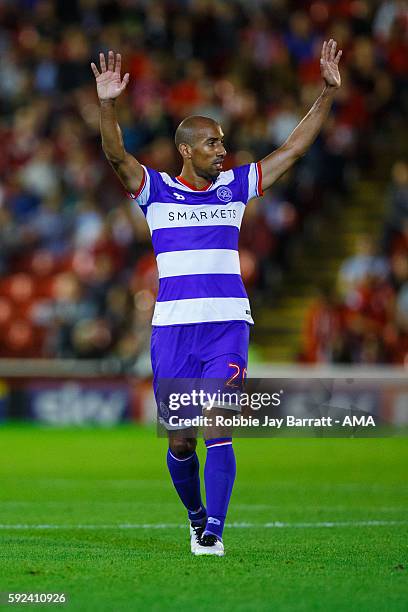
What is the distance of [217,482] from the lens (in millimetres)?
7418

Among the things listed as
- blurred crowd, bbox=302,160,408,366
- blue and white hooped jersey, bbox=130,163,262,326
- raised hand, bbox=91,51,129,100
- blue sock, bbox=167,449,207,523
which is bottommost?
blurred crowd, bbox=302,160,408,366

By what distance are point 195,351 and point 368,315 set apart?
410 inches

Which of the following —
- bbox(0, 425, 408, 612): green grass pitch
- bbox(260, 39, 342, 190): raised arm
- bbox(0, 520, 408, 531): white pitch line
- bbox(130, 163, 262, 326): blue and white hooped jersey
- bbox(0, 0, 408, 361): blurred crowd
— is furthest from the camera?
bbox(0, 0, 408, 361): blurred crowd

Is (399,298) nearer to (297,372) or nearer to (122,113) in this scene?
(297,372)

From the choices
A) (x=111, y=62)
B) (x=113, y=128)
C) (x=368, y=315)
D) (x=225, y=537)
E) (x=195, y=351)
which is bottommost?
(x=368, y=315)

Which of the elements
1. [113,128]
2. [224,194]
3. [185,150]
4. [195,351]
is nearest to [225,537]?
[195,351]

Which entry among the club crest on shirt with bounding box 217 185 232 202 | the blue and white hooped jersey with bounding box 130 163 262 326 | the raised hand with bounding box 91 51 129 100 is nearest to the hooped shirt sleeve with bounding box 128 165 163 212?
the blue and white hooped jersey with bounding box 130 163 262 326

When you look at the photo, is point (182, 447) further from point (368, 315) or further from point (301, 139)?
point (368, 315)

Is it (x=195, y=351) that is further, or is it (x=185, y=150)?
(x=185, y=150)

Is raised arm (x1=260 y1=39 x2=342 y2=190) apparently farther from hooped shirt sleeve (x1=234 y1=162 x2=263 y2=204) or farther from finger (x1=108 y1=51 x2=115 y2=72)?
finger (x1=108 y1=51 x2=115 y2=72)

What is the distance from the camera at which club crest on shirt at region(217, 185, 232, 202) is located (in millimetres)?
7863

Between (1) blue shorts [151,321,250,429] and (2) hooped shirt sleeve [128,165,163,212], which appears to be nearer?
(1) blue shorts [151,321,250,429]

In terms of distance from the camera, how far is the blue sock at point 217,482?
7.42 m

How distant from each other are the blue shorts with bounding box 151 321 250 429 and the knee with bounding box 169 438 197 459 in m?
0.16
